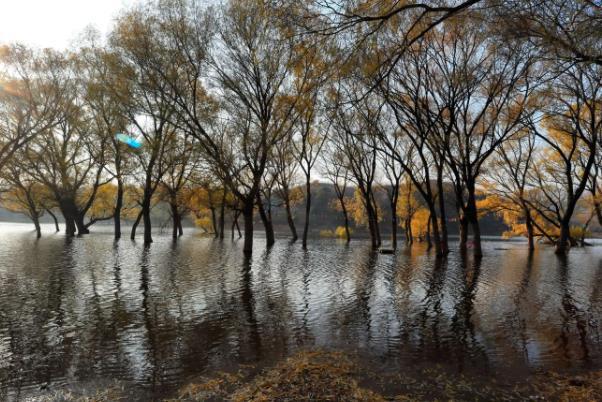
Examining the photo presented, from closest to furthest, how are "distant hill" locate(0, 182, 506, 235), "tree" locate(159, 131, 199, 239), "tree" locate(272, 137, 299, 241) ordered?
1. "tree" locate(159, 131, 199, 239)
2. "tree" locate(272, 137, 299, 241)
3. "distant hill" locate(0, 182, 506, 235)

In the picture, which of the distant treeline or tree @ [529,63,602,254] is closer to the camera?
the distant treeline

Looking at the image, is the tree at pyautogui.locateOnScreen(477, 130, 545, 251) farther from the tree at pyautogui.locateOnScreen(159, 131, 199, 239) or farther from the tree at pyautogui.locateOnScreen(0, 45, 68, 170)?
the tree at pyautogui.locateOnScreen(0, 45, 68, 170)

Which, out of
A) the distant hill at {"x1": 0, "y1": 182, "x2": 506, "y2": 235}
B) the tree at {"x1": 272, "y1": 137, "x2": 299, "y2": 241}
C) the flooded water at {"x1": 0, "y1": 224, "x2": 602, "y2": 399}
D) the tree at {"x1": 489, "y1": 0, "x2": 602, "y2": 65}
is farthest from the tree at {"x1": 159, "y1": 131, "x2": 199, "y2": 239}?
the distant hill at {"x1": 0, "y1": 182, "x2": 506, "y2": 235}

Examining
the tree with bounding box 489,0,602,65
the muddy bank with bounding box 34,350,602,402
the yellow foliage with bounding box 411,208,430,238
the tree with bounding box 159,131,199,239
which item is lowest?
the muddy bank with bounding box 34,350,602,402

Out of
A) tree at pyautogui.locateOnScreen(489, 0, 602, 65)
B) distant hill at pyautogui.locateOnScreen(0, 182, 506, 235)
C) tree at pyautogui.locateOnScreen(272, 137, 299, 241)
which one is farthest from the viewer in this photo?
distant hill at pyautogui.locateOnScreen(0, 182, 506, 235)

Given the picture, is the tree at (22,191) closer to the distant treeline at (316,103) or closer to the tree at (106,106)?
the distant treeline at (316,103)

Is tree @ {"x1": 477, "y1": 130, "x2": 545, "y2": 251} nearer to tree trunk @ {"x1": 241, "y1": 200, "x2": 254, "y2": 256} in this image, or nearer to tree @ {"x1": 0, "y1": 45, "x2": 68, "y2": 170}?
tree trunk @ {"x1": 241, "y1": 200, "x2": 254, "y2": 256}

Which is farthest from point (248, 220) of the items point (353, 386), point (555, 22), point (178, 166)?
point (353, 386)

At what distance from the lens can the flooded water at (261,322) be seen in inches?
262

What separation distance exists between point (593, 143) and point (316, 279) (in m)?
21.3

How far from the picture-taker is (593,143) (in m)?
25.5

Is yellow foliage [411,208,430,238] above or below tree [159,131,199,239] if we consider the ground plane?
below

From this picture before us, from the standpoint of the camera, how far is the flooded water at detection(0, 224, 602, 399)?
665cm

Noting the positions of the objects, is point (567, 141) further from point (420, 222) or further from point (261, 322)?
point (261, 322)
